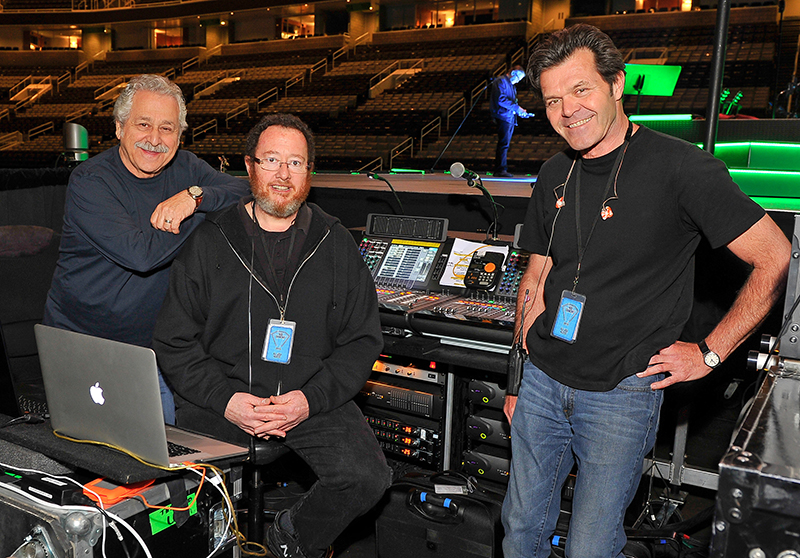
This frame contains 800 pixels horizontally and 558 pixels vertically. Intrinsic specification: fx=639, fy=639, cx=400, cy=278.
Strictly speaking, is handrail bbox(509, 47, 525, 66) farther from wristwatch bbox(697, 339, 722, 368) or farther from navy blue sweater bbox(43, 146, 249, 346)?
wristwatch bbox(697, 339, 722, 368)

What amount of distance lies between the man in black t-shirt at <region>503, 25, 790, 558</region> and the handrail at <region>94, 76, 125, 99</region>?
20.0m

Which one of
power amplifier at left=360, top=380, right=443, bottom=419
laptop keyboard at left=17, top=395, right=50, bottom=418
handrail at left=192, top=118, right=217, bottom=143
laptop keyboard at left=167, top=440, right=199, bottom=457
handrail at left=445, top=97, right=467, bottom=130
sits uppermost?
handrail at left=445, top=97, right=467, bottom=130

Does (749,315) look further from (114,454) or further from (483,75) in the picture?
(483,75)

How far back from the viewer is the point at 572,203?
1.53m

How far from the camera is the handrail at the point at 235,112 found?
53.7 feet

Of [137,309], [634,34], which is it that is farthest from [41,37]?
[137,309]

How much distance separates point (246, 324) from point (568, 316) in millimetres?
987

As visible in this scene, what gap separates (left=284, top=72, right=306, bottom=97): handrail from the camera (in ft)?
57.1

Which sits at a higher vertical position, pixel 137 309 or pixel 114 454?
pixel 137 309

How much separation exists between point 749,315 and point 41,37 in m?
26.6

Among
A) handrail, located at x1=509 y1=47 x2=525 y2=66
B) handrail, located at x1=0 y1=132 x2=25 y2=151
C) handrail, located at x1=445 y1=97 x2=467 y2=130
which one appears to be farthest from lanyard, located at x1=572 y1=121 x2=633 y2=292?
handrail, located at x1=0 y1=132 x2=25 y2=151

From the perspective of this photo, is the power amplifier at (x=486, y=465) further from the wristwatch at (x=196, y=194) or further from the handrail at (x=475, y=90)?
the handrail at (x=475, y=90)

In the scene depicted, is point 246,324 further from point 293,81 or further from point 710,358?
point 293,81

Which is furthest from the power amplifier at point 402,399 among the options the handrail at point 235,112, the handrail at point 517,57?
the handrail at point 235,112
